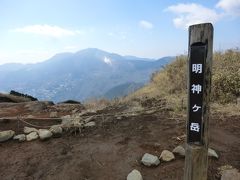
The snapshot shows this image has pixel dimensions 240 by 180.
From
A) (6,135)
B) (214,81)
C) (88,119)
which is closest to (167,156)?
(88,119)

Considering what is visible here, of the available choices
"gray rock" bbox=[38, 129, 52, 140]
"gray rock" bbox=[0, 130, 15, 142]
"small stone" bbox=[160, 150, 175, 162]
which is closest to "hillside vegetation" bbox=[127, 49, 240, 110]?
"small stone" bbox=[160, 150, 175, 162]

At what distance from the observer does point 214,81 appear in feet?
30.8

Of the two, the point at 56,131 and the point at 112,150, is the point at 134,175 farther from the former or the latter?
the point at 56,131

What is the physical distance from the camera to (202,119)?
A: 349cm

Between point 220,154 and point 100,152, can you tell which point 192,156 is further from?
point 100,152

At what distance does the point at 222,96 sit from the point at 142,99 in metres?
2.51

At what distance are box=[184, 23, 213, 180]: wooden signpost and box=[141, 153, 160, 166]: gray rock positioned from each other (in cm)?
180

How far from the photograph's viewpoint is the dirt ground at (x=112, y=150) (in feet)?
17.5

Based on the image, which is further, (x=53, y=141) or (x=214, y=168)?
(x=53, y=141)

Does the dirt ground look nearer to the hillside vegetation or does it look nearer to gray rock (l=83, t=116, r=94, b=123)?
gray rock (l=83, t=116, r=94, b=123)

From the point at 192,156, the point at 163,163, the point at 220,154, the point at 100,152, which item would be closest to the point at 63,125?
the point at 100,152

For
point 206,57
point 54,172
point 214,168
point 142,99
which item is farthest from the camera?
point 142,99

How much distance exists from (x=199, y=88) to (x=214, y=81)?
20.4ft

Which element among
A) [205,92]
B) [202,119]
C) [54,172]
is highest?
[205,92]
